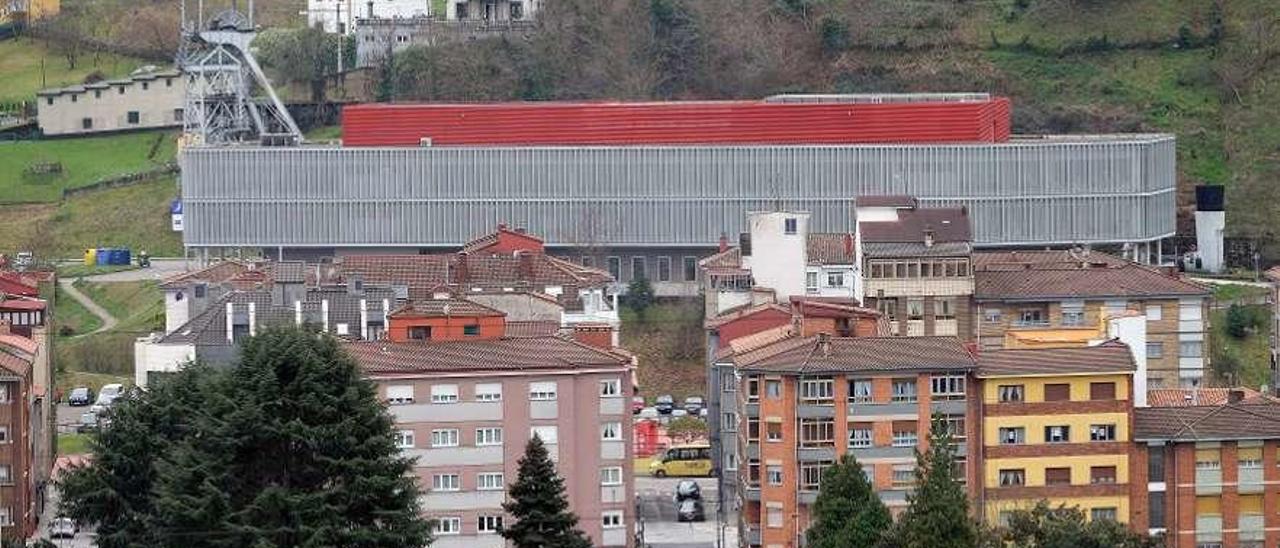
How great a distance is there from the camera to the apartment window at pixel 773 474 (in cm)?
8094

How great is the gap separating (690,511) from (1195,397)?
11.9 metres

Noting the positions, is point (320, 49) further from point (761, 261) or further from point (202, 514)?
point (202, 514)

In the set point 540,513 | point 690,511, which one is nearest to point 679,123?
point 690,511

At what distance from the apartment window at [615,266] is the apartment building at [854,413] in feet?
145

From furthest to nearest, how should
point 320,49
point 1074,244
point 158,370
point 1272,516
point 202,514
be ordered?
1. point 320,49
2. point 1074,244
3. point 158,370
4. point 1272,516
5. point 202,514

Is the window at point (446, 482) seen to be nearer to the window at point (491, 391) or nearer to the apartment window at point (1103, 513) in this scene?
the window at point (491, 391)

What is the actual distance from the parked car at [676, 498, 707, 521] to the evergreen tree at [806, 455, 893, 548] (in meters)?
15.3

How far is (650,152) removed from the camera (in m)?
126

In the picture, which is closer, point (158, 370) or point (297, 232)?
point (158, 370)

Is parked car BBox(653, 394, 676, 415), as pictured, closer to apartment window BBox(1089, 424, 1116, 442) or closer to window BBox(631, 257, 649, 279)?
window BBox(631, 257, 649, 279)

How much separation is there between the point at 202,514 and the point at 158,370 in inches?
788

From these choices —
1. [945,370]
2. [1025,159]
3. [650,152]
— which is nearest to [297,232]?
[650,152]

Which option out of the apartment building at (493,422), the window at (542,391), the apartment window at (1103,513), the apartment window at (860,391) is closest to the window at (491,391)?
the apartment building at (493,422)

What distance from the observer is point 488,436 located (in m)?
82.9
